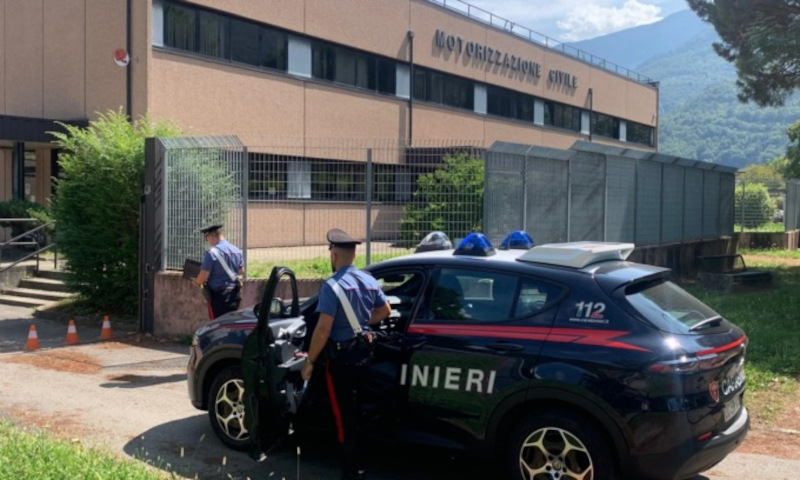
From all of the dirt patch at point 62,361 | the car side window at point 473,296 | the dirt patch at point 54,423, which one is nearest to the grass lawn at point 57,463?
the dirt patch at point 54,423

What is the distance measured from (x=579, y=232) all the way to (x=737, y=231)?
47.6ft

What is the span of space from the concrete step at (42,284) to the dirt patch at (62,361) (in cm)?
511

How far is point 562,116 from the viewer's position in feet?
120

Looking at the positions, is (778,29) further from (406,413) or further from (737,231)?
(406,413)

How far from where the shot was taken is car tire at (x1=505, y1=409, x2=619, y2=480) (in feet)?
15.7

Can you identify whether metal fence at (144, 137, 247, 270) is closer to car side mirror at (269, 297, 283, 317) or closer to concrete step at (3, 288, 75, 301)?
concrete step at (3, 288, 75, 301)

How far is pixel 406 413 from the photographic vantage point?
5449mm

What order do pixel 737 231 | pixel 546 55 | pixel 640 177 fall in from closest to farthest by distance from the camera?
1. pixel 640 177
2. pixel 737 231
3. pixel 546 55

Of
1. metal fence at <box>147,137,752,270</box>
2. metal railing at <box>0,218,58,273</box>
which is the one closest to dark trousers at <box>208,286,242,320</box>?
metal fence at <box>147,137,752,270</box>

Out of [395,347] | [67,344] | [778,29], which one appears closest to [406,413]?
[395,347]

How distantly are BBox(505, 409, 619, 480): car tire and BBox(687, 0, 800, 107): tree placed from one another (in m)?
12.1

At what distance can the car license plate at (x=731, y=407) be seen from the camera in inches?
195

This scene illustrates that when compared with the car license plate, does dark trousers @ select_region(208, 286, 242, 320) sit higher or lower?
higher

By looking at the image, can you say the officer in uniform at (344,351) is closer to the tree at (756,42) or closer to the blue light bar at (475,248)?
the blue light bar at (475,248)
